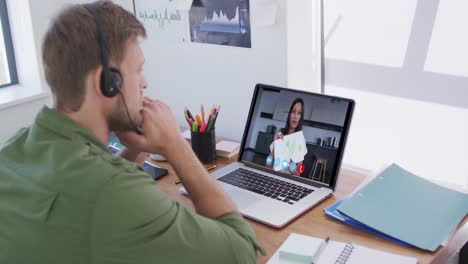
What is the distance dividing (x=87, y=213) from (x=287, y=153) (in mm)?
743

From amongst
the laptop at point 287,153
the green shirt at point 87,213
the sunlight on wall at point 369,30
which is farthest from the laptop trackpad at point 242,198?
the sunlight on wall at point 369,30

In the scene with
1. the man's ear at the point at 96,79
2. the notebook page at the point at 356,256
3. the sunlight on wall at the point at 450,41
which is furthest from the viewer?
the sunlight on wall at the point at 450,41

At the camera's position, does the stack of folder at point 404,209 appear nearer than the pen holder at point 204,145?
Yes

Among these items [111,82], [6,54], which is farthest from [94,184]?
[6,54]

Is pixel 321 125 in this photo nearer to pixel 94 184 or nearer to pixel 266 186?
pixel 266 186

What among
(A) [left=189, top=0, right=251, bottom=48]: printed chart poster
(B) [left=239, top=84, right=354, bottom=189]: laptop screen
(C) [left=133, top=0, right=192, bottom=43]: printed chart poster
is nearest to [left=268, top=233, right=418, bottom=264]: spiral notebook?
(B) [left=239, top=84, right=354, bottom=189]: laptop screen

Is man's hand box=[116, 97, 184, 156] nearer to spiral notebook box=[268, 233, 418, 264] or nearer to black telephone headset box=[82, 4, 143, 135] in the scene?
black telephone headset box=[82, 4, 143, 135]

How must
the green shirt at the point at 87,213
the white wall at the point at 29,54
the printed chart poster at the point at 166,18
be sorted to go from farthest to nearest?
the white wall at the point at 29,54
the printed chart poster at the point at 166,18
the green shirt at the point at 87,213

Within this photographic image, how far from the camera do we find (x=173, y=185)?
151cm

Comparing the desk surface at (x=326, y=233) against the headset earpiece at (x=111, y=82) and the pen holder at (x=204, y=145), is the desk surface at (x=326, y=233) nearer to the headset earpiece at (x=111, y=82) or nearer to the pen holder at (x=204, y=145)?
the pen holder at (x=204, y=145)

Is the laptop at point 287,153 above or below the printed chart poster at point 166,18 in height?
below

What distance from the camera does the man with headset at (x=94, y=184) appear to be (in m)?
0.86

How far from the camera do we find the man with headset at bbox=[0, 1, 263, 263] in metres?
0.86

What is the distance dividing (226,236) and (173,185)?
1.84ft
